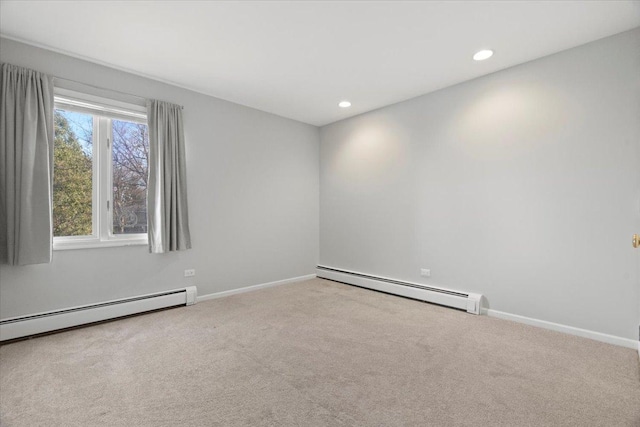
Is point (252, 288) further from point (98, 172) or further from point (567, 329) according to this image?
point (567, 329)

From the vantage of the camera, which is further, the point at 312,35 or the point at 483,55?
the point at 483,55

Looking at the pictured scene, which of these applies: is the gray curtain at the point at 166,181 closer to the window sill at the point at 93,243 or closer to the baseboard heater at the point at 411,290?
the window sill at the point at 93,243

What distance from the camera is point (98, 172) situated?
317 centimetres

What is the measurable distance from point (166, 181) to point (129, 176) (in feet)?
1.37

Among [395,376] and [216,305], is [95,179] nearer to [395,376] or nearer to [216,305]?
[216,305]

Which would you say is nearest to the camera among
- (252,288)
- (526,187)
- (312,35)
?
(312,35)

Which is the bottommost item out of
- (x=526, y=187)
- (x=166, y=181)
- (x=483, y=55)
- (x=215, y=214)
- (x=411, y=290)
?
(x=411, y=290)

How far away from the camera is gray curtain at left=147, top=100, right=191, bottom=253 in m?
3.40

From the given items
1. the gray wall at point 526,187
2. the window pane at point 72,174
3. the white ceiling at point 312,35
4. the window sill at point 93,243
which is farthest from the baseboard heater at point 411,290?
the window pane at point 72,174

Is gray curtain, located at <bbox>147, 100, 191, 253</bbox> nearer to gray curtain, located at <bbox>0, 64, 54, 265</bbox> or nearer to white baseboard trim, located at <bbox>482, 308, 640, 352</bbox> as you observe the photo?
gray curtain, located at <bbox>0, 64, 54, 265</bbox>

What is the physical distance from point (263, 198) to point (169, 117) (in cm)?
167

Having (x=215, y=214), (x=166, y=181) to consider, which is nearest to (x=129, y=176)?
(x=166, y=181)

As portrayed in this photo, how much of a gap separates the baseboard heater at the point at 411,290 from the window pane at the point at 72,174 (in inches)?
133

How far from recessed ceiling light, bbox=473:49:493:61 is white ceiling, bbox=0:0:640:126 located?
0.07 m
